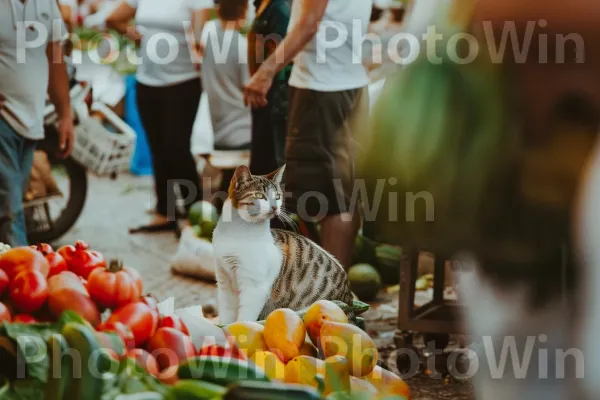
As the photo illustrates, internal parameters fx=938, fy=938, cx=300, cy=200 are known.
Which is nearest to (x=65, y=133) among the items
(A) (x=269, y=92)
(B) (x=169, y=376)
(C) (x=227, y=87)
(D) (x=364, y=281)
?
(A) (x=269, y=92)

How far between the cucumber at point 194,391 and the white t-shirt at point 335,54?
2.69m

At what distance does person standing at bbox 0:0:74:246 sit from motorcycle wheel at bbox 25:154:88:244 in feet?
7.48

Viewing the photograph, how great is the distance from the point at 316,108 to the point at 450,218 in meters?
3.29

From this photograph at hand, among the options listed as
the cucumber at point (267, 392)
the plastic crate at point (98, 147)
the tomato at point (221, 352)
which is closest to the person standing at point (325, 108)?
the tomato at point (221, 352)

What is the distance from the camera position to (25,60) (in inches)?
175

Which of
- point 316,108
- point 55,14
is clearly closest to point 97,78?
point 55,14

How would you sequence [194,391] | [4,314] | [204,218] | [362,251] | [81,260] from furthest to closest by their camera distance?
1. [204,218]
2. [362,251]
3. [81,260]
4. [4,314]
5. [194,391]

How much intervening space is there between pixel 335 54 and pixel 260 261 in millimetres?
1522

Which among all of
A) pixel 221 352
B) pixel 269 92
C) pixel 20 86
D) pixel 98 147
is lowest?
pixel 98 147

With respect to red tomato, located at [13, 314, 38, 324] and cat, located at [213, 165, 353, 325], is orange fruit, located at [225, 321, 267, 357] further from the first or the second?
cat, located at [213, 165, 353, 325]

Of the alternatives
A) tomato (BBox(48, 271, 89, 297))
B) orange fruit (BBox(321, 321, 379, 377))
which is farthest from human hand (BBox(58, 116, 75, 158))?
orange fruit (BBox(321, 321, 379, 377))

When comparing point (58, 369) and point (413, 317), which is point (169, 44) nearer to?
point (413, 317)

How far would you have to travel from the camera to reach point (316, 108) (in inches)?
171

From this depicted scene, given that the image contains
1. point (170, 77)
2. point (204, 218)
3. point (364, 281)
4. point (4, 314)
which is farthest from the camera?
point (170, 77)
